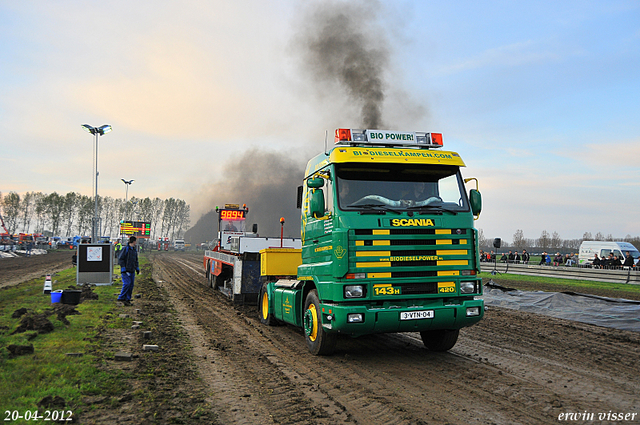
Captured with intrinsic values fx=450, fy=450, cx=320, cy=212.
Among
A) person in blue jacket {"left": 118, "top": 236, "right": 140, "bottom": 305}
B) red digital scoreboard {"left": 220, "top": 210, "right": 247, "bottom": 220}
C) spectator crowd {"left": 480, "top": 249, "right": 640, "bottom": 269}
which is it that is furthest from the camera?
spectator crowd {"left": 480, "top": 249, "right": 640, "bottom": 269}

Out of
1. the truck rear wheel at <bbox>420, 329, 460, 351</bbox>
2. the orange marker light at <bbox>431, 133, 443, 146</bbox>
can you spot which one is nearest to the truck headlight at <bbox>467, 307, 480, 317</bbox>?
the truck rear wheel at <bbox>420, 329, 460, 351</bbox>

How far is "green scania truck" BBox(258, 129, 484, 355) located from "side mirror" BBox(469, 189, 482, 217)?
0.02 m

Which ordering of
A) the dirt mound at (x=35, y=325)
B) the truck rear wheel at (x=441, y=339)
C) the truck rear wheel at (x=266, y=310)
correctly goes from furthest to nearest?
the truck rear wheel at (x=266, y=310)
the dirt mound at (x=35, y=325)
the truck rear wheel at (x=441, y=339)

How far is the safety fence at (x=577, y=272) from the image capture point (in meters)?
20.7

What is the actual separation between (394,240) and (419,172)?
1.39 metres

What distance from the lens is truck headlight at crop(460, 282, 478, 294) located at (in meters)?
6.89

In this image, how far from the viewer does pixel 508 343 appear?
8414mm

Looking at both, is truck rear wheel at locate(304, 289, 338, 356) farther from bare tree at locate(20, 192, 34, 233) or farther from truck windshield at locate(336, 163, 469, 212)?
bare tree at locate(20, 192, 34, 233)

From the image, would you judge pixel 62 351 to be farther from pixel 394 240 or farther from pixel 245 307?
pixel 245 307

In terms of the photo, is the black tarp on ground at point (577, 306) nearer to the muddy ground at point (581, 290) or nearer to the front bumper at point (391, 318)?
the muddy ground at point (581, 290)

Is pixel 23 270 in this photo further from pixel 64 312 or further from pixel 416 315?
pixel 416 315

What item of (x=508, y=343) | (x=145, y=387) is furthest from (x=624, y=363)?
(x=145, y=387)

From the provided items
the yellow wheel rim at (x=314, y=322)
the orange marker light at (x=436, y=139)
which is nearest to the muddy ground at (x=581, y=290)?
the orange marker light at (x=436, y=139)

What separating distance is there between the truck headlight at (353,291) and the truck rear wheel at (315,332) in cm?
81
